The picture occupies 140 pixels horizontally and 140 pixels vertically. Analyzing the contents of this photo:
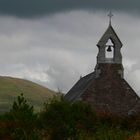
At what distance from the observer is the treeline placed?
26969mm

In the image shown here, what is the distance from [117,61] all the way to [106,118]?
21.7 meters

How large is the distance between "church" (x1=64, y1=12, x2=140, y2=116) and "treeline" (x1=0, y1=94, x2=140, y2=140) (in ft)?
57.3

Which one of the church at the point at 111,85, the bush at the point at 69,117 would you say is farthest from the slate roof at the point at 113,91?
the bush at the point at 69,117

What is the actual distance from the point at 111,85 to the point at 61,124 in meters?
36.0

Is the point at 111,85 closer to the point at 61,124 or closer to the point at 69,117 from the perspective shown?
the point at 69,117

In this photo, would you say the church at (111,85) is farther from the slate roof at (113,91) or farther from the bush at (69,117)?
the bush at (69,117)

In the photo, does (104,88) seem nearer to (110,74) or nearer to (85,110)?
(110,74)

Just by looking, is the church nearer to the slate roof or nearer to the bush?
the slate roof

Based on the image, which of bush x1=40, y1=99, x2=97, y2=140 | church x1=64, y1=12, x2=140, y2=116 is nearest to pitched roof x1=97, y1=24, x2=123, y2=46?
church x1=64, y1=12, x2=140, y2=116

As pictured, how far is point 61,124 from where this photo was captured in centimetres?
2727

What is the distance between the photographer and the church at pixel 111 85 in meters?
62.1

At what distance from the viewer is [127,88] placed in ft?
207

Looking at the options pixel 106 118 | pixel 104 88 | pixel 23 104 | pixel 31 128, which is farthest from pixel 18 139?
pixel 104 88

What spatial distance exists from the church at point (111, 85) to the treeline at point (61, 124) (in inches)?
687
